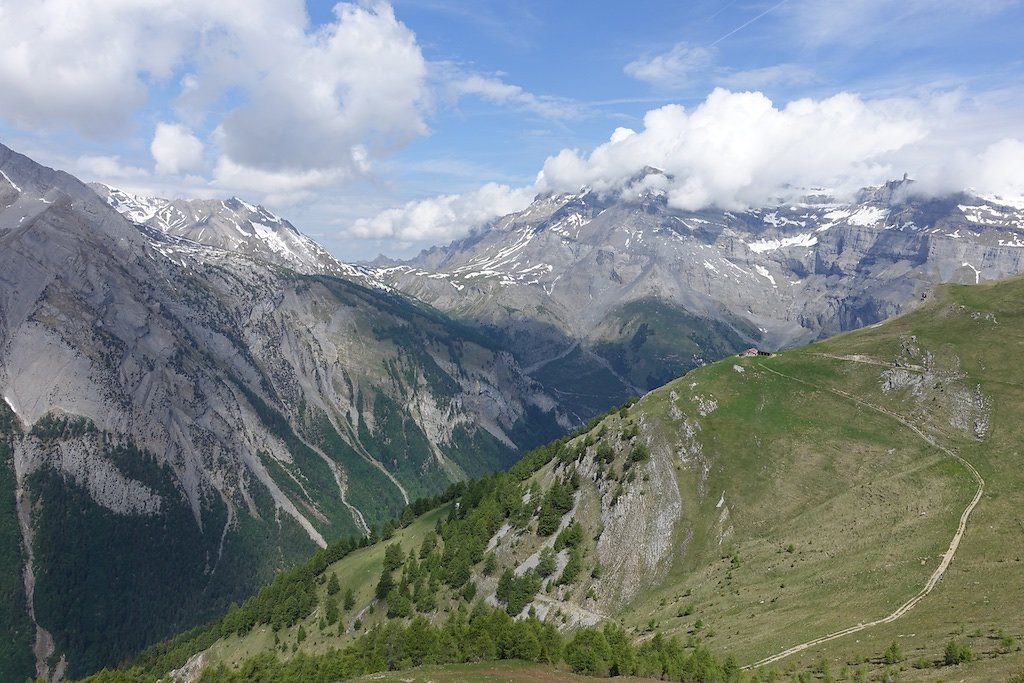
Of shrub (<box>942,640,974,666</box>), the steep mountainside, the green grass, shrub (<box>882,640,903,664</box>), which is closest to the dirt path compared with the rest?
the steep mountainside

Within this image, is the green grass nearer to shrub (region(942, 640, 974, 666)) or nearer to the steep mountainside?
the steep mountainside

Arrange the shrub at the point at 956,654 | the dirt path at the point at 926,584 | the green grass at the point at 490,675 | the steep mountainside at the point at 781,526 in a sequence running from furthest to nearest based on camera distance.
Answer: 1. the steep mountainside at the point at 781,526
2. the dirt path at the point at 926,584
3. the green grass at the point at 490,675
4. the shrub at the point at 956,654

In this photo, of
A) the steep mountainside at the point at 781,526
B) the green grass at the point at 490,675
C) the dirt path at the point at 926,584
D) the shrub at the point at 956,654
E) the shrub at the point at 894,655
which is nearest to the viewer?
the shrub at the point at 956,654

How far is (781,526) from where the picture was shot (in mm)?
106812

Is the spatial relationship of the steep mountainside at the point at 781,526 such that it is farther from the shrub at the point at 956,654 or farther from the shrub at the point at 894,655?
the shrub at the point at 894,655

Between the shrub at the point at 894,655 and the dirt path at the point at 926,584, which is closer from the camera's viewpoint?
the shrub at the point at 894,655

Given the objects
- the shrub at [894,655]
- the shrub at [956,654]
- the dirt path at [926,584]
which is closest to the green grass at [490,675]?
the dirt path at [926,584]

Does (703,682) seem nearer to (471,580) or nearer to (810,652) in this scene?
(810,652)

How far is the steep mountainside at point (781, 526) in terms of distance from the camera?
2921 inches

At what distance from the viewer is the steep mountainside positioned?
74.2 meters

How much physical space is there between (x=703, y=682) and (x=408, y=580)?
288 ft

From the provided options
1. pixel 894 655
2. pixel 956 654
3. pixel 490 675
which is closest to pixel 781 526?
pixel 894 655

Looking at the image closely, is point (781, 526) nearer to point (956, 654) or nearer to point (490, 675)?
point (956, 654)

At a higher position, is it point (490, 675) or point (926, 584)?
point (490, 675)
